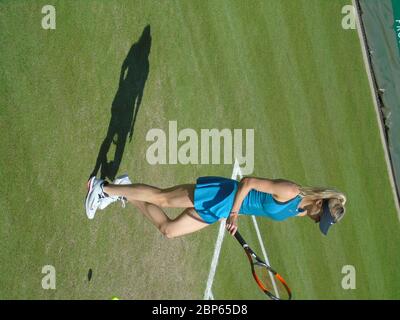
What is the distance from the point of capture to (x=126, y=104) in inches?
365

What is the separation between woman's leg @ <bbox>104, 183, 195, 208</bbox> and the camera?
7934 millimetres

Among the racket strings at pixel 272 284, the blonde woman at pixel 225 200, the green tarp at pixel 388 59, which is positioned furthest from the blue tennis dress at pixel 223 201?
the green tarp at pixel 388 59

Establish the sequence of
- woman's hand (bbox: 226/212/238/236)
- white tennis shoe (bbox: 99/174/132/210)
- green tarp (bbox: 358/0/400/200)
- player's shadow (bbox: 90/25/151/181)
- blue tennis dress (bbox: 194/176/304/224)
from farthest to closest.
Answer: green tarp (bbox: 358/0/400/200)
player's shadow (bbox: 90/25/151/181)
white tennis shoe (bbox: 99/174/132/210)
blue tennis dress (bbox: 194/176/304/224)
woman's hand (bbox: 226/212/238/236)

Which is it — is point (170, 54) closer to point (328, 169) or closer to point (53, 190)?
point (53, 190)

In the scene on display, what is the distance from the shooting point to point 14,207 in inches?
297

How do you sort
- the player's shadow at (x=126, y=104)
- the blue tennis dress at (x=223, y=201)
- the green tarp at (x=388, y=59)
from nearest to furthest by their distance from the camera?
1. the blue tennis dress at (x=223, y=201)
2. the player's shadow at (x=126, y=104)
3. the green tarp at (x=388, y=59)

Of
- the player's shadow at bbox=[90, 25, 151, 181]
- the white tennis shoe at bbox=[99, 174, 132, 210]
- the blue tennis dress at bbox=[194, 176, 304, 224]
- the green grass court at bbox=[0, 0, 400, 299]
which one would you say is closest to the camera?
the blue tennis dress at bbox=[194, 176, 304, 224]

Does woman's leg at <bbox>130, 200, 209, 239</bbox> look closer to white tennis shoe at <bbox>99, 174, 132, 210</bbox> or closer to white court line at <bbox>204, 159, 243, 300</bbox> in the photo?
white tennis shoe at <bbox>99, 174, 132, 210</bbox>

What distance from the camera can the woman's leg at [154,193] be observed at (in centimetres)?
793

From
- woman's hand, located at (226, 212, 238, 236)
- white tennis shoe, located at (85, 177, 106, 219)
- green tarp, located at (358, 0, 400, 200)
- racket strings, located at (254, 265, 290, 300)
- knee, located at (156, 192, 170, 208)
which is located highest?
green tarp, located at (358, 0, 400, 200)

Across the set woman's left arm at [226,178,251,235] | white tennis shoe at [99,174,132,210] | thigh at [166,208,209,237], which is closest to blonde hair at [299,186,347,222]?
woman's left arm at [226,178,251,235]

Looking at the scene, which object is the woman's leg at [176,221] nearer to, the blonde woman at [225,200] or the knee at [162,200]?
the blonde woman at [225,200]
